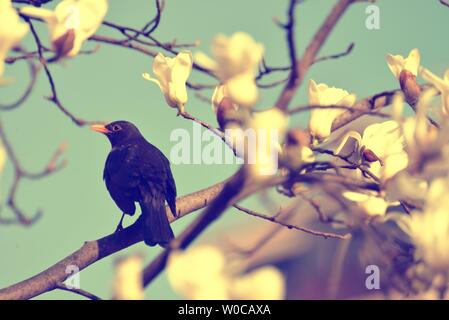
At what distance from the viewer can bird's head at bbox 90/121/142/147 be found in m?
3.61

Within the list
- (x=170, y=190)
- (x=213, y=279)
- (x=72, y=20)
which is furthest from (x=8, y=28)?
(x=170, y=190)

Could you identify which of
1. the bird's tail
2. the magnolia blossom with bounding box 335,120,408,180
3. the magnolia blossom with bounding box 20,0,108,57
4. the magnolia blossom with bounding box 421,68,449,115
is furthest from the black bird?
the magnolia blossom with bounding box 421,68,449,115

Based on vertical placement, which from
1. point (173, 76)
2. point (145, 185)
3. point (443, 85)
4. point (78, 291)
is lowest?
point (78, 291)

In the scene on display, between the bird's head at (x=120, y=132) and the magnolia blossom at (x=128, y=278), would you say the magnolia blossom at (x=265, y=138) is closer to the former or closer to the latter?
the magnolia blossom at (x=128, y=278)

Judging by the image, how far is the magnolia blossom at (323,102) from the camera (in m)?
1.79

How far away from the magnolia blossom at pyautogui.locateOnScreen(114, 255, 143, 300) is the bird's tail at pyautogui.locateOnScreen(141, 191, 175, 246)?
5.15ft

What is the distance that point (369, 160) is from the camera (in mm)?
1868

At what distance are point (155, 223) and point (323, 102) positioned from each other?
39.8 inches

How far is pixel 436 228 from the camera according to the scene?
999 millimetres

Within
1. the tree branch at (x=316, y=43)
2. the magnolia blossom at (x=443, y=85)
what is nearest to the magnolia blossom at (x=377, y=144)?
the magnolia blossom at (x=443, y=85)

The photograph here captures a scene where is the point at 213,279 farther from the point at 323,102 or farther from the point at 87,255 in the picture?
the point at 87,255

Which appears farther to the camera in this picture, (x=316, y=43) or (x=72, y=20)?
(x=72, y=20)

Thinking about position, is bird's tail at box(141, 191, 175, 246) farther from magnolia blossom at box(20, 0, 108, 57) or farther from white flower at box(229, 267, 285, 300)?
white flower at box(229, 267, 285, 300)

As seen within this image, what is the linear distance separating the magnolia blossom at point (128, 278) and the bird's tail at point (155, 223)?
5.15 feet
